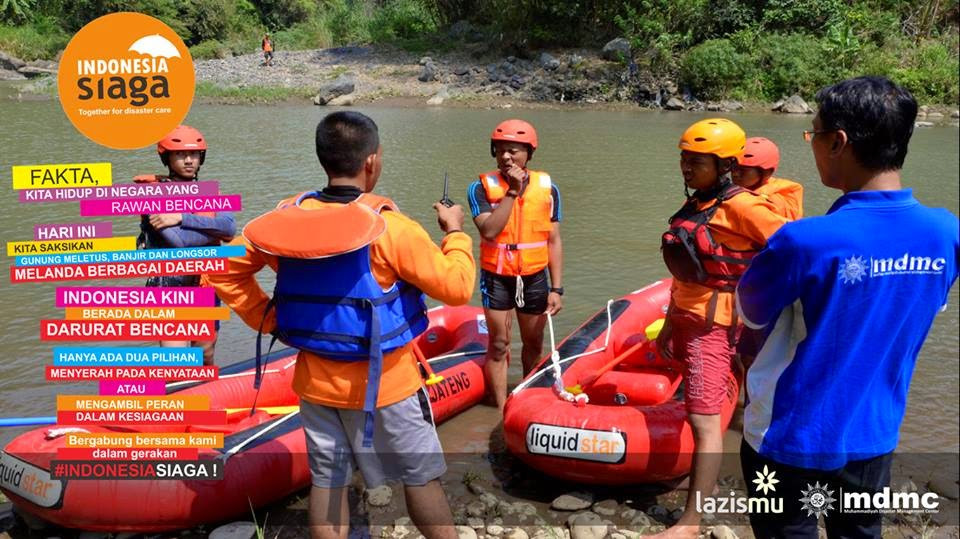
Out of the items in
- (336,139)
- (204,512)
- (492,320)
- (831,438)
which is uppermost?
(336,139)

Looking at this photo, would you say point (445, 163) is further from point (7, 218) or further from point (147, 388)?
point (147, 388)

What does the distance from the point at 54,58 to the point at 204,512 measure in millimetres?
30851

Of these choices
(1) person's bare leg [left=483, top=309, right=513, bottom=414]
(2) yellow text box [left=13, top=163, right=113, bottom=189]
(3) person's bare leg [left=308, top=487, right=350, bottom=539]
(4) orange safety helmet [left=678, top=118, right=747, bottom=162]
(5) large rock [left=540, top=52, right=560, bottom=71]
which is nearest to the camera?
(3) person's bare leg [left=308, top=487, right=350, bottom=539]

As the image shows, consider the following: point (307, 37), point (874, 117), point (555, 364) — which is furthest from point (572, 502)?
point (307, 37)

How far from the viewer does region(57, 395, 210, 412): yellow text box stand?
9.68ft

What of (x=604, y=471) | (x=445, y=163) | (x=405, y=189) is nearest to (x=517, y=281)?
(x=604, y=471)

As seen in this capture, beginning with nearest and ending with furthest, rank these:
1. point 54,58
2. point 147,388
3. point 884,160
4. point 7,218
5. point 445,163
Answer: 1. point 884,160
2. point 147,388
3. point 7,218
4. point 445,163
5. point 54,58

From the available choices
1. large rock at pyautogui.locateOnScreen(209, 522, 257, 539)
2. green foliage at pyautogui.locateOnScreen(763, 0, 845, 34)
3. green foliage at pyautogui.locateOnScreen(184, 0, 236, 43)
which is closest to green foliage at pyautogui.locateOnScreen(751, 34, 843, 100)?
green foliage at pyautogui.locateOnScreen(763, 0, 845, 34)

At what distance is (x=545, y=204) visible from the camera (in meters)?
4.11

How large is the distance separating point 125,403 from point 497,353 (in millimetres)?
2000

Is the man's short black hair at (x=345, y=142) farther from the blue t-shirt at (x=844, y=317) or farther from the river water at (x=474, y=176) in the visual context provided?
the river water at (x=474, y=176)

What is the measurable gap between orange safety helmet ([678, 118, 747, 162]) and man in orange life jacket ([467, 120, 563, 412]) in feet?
3.49

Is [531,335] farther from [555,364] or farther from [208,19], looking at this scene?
[208,19]

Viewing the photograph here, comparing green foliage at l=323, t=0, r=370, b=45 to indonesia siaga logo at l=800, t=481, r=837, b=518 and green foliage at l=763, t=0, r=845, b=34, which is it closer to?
green foliage at l=763, t=0, r=845, b=34
